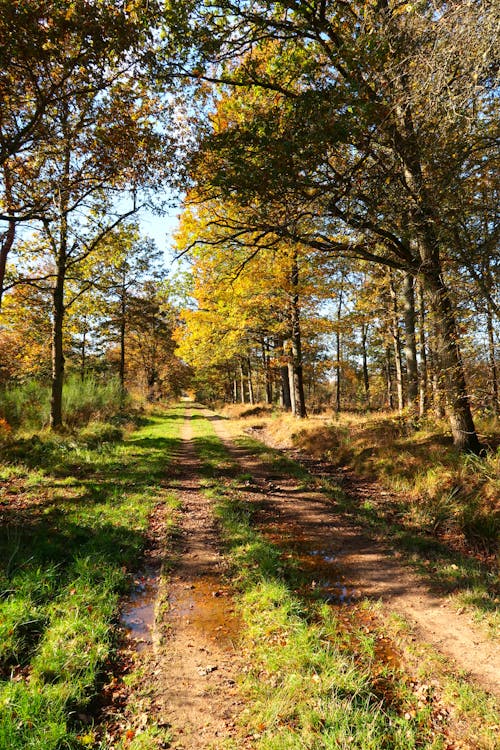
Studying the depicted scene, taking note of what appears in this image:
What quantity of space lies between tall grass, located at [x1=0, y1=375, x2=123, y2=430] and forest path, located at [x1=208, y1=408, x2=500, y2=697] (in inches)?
318

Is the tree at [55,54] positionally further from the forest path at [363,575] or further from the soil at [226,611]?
the forest path at [363,575]

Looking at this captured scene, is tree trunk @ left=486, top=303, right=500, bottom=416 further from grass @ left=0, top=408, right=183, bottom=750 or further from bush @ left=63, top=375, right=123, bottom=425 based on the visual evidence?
bush @ left=63, top=375, right=123, bottom=425

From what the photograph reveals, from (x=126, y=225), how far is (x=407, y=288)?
943cm

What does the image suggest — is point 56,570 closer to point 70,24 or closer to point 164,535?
point 164,535

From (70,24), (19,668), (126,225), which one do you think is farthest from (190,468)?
(70,24)

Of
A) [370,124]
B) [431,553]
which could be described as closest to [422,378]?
[431,553]

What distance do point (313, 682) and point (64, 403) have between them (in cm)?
1281

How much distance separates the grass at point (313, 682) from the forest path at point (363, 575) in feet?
1.73

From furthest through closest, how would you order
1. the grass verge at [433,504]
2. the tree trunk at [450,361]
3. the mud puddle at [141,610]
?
the tree trunk at [450,361] < the grass verge at [433,504] < the mud puddle at [141,610]

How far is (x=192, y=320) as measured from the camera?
15.7 metres

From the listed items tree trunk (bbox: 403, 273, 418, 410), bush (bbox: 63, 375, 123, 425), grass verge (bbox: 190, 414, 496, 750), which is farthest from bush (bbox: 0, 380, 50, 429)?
tree trunk (bbox: 403, 273, 418, 410)

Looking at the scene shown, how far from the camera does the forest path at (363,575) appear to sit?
3234mm

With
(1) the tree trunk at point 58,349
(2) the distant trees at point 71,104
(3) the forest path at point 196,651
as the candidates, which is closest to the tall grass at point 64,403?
(1) the tree trunk at point 58,349

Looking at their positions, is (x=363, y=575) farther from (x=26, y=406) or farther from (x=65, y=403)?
(x=65, y=403)
